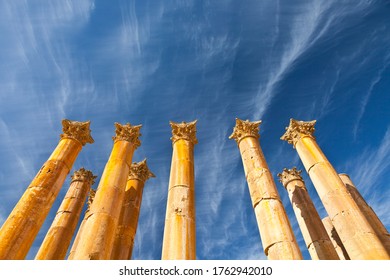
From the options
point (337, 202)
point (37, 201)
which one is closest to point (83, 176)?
point (37, 201)

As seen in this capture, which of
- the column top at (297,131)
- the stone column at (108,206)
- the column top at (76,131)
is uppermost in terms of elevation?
the column top at (297,131)

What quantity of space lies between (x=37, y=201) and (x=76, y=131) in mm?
5647

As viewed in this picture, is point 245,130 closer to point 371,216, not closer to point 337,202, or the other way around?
point 337,202

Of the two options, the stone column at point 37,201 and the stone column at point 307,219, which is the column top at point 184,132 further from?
the stone column at point 307,219

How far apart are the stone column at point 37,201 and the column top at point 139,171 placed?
4.67 meters

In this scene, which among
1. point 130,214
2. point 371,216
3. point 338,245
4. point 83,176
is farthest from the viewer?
point 83,176

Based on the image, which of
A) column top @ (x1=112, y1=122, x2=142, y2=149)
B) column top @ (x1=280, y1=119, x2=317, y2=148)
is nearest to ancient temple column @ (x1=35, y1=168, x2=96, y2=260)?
column top @ (x1=112, y1=122, x2=142, y2=149)

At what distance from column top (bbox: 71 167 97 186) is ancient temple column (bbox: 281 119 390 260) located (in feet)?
52.9

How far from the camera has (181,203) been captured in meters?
14.5

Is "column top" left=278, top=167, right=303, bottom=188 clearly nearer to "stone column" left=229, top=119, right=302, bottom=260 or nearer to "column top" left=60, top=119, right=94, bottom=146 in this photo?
"stone column" left=229, top=119, right=302, bottom=260

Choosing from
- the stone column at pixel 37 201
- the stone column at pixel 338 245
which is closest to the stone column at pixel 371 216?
the stone column at pixel 338 245

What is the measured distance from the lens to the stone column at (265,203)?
13008 mm
